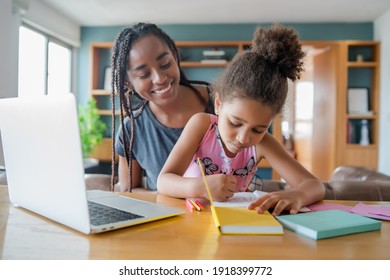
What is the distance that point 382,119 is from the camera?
392 cm

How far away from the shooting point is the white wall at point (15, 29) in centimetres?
251

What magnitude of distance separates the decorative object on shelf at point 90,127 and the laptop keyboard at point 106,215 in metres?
3.24

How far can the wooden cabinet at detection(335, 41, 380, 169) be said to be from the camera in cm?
402

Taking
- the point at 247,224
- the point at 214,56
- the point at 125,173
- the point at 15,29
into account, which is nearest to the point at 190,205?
the point at 247,224

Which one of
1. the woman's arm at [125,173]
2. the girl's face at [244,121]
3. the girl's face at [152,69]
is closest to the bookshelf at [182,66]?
the woman's arm at [125,173]

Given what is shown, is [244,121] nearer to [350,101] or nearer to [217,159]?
[217,159]

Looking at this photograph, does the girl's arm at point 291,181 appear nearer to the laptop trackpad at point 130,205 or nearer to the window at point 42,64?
the laptop trackpad at point 130,205

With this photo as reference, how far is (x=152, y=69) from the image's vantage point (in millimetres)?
1179

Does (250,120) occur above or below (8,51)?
below

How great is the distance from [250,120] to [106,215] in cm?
40

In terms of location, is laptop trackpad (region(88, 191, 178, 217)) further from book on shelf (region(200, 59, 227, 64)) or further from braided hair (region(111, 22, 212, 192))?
book on shelf (region(200, 59, 227, 64))

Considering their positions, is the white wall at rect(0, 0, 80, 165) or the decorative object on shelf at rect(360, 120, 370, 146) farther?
the decorative object on shelf at rect(360, 120, 370, 146)

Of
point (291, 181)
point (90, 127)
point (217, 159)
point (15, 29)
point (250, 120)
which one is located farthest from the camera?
point (90, 127)

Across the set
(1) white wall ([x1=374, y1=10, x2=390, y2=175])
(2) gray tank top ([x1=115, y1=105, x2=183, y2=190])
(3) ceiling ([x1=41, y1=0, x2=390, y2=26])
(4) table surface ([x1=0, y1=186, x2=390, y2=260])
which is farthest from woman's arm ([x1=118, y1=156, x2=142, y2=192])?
(1) white wall ([x1=374, y1=10, x2=390, y2=175])
